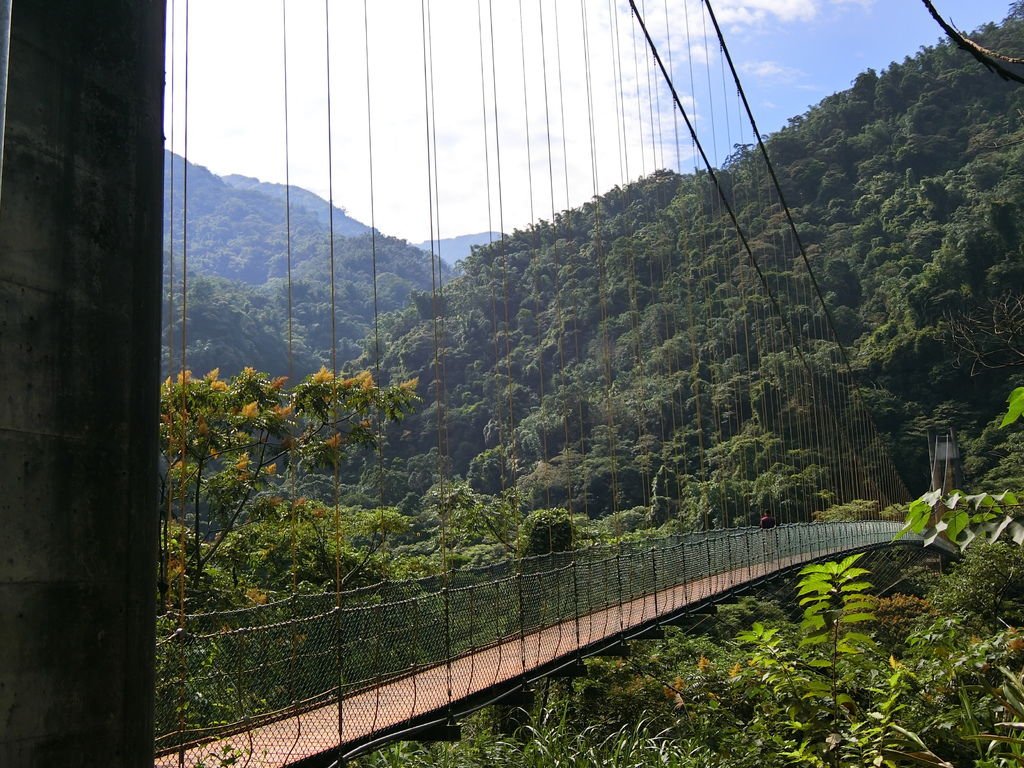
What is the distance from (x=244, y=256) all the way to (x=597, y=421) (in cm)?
7108

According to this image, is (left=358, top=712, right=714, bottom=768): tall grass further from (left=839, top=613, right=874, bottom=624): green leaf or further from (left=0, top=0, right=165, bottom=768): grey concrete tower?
(left=0, top=0, right=165, bottom=768): grey concrete tower

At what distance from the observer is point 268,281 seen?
75875 mm

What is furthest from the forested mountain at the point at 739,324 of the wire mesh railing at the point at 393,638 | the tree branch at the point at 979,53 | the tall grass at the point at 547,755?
the tree branch at the point at 979,53

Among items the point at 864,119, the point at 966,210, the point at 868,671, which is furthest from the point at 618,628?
→ the point at 864,119

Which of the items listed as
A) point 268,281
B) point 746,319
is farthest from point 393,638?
point 268,281

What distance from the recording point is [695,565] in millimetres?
11328

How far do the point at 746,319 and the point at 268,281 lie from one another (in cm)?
5202

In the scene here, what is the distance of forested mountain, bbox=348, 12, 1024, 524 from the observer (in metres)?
26.7

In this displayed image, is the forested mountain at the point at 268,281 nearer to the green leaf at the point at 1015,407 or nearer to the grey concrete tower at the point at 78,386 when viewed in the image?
the grey concrete tower at the point at 78,386

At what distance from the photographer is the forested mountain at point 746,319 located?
26.7m

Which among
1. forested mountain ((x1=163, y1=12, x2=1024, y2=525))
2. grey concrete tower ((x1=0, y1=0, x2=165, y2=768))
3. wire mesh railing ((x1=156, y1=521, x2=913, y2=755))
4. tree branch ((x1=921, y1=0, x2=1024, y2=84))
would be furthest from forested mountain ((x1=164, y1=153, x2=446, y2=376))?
tree branch ((x1=921, y1=0, x2=1024, y2=84))

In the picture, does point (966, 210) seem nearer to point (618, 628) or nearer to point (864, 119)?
point (864, 119)

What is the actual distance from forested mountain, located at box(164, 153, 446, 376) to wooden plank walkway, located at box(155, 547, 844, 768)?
164 centimetres

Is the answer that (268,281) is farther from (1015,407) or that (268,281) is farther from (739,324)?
(1015,407)
